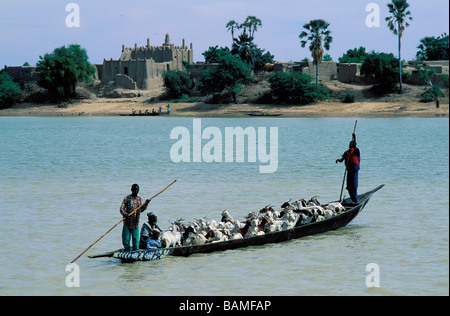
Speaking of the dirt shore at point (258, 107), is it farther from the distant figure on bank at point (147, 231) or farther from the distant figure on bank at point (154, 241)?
the distant figure on bank at point (147, 231)

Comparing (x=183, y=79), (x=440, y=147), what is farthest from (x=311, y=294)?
(x=183, y=79)

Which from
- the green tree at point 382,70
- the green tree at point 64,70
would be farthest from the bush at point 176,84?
the green tree at point 382,70

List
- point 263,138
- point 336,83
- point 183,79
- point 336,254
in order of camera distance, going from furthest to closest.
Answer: point 183,79
point 336,83
point 263,138
point 336,254

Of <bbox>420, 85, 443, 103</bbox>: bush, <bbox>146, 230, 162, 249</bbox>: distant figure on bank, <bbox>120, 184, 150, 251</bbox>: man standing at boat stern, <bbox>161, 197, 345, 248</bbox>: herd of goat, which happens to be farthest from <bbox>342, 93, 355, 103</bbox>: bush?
<bbox>120, 184, 150, 251</bbox>: man standing at boat stern

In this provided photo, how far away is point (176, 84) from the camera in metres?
82.6

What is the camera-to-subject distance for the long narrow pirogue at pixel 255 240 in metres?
14.4

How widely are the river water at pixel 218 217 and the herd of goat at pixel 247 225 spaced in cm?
35

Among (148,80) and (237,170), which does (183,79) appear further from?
(237,170)

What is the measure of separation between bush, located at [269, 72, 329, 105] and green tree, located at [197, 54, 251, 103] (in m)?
4.58

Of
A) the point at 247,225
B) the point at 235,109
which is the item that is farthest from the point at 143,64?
the point at 247,225

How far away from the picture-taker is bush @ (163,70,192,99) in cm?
8248

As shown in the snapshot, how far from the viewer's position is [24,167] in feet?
117

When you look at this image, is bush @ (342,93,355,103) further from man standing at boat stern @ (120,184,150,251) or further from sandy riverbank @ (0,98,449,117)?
man standing at boat stern @ (120,184,150,251)
